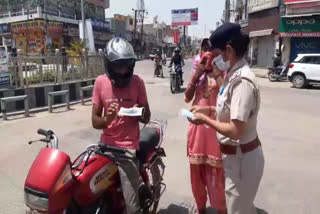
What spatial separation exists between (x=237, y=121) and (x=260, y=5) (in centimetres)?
2654

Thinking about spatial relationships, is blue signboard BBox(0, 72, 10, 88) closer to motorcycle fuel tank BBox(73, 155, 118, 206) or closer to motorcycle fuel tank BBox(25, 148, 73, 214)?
motorcycle fuel tank BBox(73, 155, 118, 206)

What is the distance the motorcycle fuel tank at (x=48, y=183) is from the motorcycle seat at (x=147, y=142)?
0.98m

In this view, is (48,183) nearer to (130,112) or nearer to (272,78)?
(130,112)

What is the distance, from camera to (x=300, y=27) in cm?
2164

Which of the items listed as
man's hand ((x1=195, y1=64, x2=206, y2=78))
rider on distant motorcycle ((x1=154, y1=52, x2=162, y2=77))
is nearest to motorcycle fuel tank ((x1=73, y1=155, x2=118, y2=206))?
man's hand ((x1=195, y1=64, x2=206, y2=78))

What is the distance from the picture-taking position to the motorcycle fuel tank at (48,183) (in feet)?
5.89

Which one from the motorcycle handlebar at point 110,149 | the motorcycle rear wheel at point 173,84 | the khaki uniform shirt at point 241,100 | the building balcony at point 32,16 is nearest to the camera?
the khaki uniform shirt at point 241,100

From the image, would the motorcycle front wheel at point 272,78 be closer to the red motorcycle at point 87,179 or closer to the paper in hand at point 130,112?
the red motorcycle at point 87,179

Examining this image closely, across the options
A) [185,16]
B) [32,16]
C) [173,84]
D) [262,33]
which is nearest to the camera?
[173,84]

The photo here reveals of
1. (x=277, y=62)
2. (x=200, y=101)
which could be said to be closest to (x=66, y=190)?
(x=200, y=101)

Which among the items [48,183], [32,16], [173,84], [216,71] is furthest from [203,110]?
[32,16]

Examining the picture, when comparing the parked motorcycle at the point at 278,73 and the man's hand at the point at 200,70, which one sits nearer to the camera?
the man's hand at the point at 200,70

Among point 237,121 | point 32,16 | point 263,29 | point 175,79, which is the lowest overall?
point 175,79

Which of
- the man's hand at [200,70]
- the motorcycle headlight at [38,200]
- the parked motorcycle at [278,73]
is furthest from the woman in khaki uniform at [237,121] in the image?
the parked motorcycle at [278,73]
